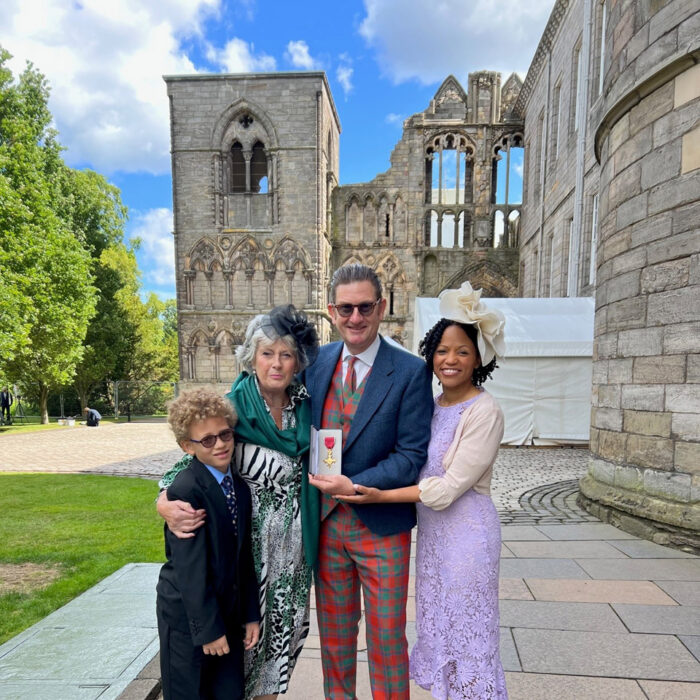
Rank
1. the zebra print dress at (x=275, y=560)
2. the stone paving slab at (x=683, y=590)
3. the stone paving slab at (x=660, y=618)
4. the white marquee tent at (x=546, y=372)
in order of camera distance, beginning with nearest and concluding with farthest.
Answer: the zebra print dress at (x=275, y=560), the stone paving slab at (x=660, y=618), the stone paving slab at (x=683, y=590), the white marquee tent at (x=546, y=372)

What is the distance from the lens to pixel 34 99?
1769 centimetres

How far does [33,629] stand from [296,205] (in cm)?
2050

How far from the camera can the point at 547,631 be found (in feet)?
9.86

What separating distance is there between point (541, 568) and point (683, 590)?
1.05m

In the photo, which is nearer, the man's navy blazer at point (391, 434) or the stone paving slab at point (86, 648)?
the man's navy blazer at point (391, 434)

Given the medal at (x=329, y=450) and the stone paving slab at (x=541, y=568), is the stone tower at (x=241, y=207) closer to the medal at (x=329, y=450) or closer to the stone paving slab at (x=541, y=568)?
the stone paving slab at (x=541, y=568)

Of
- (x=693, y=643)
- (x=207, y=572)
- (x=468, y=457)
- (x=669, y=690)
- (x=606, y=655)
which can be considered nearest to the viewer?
(x=207, y=572)

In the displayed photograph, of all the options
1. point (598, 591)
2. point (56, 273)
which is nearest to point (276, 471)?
point (598, 591)

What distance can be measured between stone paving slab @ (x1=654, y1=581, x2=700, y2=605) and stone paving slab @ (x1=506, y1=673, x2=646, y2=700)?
1.34 m

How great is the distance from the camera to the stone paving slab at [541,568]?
3867 mm

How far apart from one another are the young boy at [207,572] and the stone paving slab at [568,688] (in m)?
1.59

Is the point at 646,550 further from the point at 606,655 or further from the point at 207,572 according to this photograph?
the point at 207,572

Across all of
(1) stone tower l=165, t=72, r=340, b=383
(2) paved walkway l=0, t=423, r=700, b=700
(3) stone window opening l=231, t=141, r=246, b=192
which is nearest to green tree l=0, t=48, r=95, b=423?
(1) stone tower l=165, t=72, r=340, b=383

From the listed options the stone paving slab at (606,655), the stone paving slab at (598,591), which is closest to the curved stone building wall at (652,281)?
the stone paving slab at (598,591)
